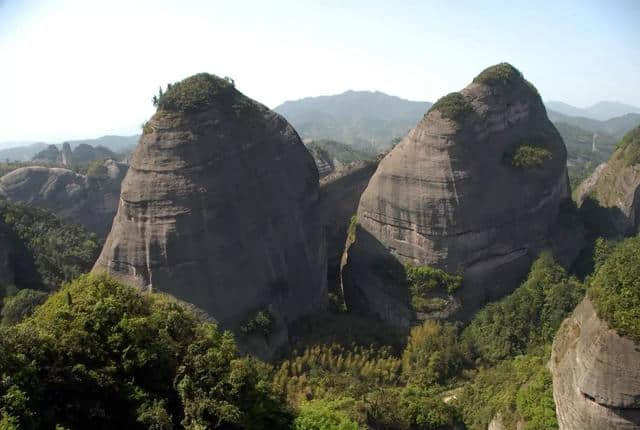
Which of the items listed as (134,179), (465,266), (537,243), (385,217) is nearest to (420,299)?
(465,266)

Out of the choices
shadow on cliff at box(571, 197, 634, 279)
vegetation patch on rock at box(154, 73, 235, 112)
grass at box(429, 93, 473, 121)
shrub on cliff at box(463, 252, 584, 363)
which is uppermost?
vegetation patch on rock at box(154, 73, 235, 112)

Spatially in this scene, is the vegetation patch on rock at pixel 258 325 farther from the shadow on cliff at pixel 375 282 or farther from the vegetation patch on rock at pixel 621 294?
the vegetation patch on rock at pixel 621 294

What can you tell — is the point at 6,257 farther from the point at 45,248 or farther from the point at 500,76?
the point at 500,76

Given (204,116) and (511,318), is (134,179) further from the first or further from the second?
(511,318)

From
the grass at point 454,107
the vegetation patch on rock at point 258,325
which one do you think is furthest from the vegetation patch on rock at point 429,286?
the grass at point 454,107

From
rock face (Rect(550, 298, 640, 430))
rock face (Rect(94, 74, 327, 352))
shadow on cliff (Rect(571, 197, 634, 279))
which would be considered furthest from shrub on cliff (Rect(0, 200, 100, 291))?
shadow on cliff (Rect(571, 197, 634, 279))

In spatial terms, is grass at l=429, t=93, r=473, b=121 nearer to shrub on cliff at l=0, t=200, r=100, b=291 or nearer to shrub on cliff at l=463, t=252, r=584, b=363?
shrub on cliff at l=463, t=252, r=584, b=363

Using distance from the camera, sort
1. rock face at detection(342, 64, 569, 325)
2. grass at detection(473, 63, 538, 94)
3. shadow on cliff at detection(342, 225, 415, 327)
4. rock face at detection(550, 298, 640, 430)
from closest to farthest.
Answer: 1. rock face at detection(550, 298, 640, 430)
2. rock face at detection(342, 64, 569, 325)
3. shadow on cliff at detection(342, 225, 415, 327)
4. grass at detection(473, 63, 538, 94)
